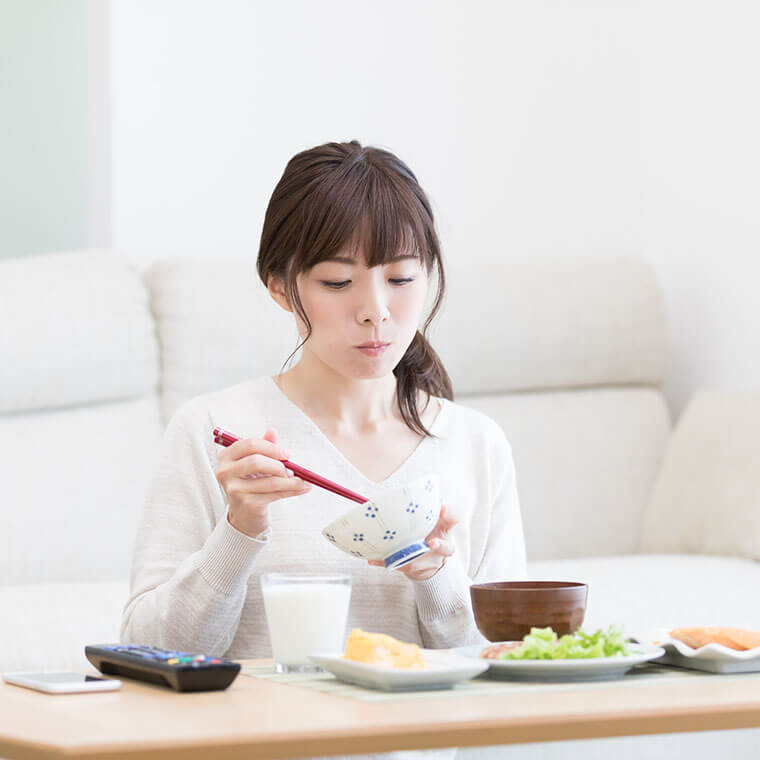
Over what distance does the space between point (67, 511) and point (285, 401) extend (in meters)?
1.13

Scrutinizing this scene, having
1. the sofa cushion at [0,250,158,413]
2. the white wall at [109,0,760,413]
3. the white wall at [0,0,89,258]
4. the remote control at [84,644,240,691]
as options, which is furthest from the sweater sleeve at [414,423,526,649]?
the white wall at [0,0,89,258]

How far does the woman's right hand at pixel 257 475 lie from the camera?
1.19 m

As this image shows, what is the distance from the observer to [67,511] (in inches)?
101

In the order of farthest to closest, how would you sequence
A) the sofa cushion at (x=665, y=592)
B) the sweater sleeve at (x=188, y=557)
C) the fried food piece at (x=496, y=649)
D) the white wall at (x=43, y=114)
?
the white wall at (x=43, y=114), the sofa cushion at (x=665, y=592), the sweater sleeve at (x=188, y=557), the fried food piece at (x=496, y=649)

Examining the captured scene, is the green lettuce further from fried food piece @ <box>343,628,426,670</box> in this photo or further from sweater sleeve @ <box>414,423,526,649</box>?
sweater sleeve @ <box>414,423,526,649</box>

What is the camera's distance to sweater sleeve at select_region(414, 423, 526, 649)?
1.36 metres

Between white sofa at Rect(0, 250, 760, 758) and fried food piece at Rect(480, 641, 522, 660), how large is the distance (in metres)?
1.08

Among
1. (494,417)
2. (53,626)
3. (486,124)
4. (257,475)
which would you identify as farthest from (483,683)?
(486,124)

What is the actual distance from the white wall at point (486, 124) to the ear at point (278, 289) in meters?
1.39

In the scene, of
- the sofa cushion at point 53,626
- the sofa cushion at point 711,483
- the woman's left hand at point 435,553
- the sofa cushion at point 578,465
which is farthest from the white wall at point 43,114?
the woman's left hand at point 435,553

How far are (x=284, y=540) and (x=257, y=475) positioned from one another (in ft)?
0.93

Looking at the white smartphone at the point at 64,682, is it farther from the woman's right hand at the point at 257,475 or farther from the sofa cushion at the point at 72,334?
the sofa cushion at the point at 72,334

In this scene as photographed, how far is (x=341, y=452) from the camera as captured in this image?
1.55m

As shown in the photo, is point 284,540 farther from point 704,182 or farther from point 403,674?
point 704,182
